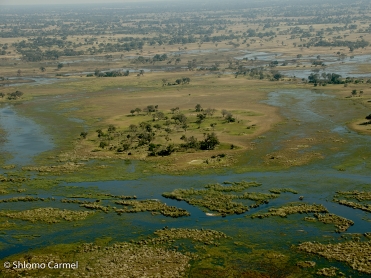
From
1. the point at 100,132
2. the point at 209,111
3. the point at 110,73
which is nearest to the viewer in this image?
the point at 100,132

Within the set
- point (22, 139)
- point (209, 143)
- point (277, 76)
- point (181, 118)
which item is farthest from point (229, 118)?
point (277, 76)

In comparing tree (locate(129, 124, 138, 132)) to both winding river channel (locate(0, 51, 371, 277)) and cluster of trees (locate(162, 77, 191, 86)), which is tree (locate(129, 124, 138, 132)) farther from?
cluster of trees (locate(162, 77, 191, 86))

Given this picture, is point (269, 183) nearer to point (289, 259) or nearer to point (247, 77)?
point (289, 259)

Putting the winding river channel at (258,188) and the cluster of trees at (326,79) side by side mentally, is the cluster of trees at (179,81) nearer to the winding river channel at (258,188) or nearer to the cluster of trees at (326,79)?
the cluster of trees at (326,79)

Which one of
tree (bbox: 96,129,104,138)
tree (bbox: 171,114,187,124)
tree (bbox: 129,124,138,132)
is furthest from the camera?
tree (bbox: 171,114,187,124)

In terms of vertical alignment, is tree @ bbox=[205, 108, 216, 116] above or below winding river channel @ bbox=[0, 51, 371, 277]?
above

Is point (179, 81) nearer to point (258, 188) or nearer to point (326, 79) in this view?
point (326, 79)

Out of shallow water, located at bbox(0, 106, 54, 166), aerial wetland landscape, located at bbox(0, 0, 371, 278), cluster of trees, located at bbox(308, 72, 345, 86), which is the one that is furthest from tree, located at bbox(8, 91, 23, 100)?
cluster of trees, located at bbox(308, 72, 345, 86)

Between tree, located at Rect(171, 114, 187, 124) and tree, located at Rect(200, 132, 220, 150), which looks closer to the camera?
tree, located at Rect(200, 132, 220, 150)

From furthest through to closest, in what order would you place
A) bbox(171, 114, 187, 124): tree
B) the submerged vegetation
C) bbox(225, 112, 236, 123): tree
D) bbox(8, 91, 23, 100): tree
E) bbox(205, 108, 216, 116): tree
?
bbox(8, 91, 23, 100): tree → bbox(205, 108, 216, 116): tree → bbox(225, 112, 236, 123): tree → bbox(171, 114, 187, 124): tree → the submerged vegetation

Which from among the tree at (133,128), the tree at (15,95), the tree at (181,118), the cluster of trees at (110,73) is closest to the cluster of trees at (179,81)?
the cluster of trees at (110,73)

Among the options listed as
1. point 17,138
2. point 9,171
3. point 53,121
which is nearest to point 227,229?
point 9,171

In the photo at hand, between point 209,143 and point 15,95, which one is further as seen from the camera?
point 15,95
